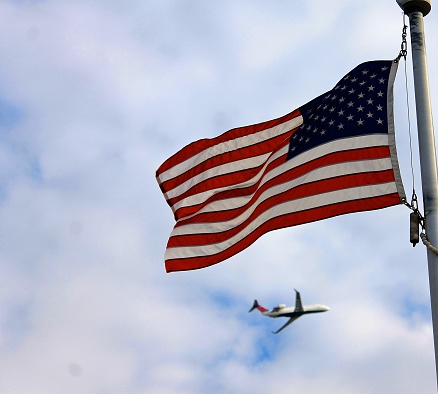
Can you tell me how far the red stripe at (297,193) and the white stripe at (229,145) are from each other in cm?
158

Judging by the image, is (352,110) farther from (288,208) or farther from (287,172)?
(288,208)

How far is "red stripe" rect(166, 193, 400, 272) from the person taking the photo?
46.9 feet

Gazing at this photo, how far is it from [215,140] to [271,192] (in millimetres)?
2963

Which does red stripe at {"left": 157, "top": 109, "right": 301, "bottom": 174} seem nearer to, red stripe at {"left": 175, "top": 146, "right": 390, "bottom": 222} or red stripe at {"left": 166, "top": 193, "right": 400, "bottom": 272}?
red stripe at {"left": 175, "top": 146, "right": 390, "bottom": 222}

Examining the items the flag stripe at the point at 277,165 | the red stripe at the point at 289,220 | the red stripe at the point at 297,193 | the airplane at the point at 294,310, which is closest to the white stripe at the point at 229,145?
the flag stripe at the point at 277,165

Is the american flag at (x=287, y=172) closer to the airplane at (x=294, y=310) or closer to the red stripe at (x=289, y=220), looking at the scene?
the red stripe at (x=289, y=220)

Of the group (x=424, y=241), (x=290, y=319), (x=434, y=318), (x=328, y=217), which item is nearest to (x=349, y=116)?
(x=328, y=217)

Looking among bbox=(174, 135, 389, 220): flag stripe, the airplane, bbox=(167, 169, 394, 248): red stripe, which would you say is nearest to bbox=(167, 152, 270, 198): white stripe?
bbox=(174, 135, 389, 220): flag stripe

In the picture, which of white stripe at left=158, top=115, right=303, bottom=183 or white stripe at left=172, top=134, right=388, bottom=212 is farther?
white stripe at left=158, top=115, right=303, bottom=183

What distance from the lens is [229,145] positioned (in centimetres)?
1862

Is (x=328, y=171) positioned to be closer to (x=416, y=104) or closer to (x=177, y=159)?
(x=416, y=104)

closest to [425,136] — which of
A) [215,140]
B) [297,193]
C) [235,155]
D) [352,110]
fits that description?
[352,110]

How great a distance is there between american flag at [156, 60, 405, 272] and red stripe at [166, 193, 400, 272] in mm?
19

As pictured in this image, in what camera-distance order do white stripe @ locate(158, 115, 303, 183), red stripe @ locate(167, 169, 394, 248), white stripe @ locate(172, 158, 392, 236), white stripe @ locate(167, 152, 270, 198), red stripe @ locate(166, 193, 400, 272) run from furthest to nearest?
white stripe @ locate(167, 152, 270, 198) → white stripe @ locate(158, 115, 303, 183) → white stripe @ locate(172, 158, 392, 236) → red stripe @ locate(167, 169, 394, 248) → red stripe @ locate(166, 193, 400, 272)
